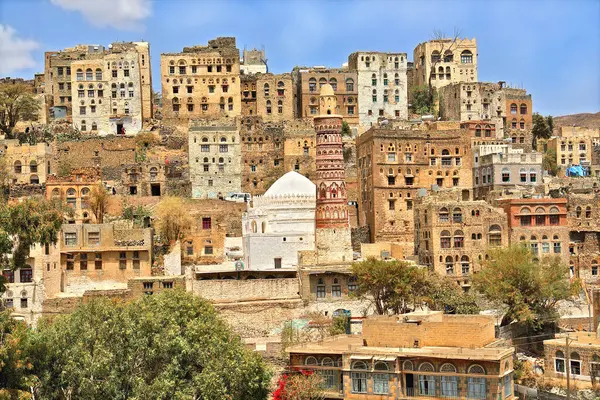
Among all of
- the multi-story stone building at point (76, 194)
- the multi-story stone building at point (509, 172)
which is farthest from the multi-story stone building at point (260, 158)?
the multi-story stone building at point (509, 172)

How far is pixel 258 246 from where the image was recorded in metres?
56.3

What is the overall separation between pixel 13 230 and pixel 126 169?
3319cm

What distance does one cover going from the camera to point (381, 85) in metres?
82.5

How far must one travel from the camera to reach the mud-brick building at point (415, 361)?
3666 centimetres

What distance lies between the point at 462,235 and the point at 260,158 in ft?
61.3

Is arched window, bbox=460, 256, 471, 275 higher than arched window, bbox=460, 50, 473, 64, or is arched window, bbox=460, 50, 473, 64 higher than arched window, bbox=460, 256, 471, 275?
arched window, bbox=460, 50, 473, 64

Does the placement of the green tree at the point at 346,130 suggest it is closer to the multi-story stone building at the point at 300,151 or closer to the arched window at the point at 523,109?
the multi-story stone building at the point at 300,151

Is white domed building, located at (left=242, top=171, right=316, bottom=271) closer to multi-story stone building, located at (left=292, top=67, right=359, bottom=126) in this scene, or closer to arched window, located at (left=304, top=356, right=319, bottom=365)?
arched window, located at (left=304, top=356, right=319, bottom=365)

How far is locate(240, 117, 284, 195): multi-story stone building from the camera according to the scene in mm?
71312

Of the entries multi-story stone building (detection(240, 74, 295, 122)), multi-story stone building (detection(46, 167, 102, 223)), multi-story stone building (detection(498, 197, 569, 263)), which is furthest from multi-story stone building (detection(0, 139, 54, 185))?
multi-story stone building (detection(498, 197, 569, 263))

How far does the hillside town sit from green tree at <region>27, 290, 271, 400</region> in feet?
1.58

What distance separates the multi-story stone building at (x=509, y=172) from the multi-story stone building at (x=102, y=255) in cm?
2243

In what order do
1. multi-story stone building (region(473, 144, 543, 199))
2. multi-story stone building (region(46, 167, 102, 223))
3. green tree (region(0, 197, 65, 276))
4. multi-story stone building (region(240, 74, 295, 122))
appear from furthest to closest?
multi-story stone building (region(240, 74, 295, 122))
multi-story stone building (region(473, 144, 543, 199))
multi-story stone building (region(46, 167, 102, 223))
green tree (region(0, 197, 65, 276))

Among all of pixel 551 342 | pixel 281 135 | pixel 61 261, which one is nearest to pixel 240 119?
pixel 281 135
